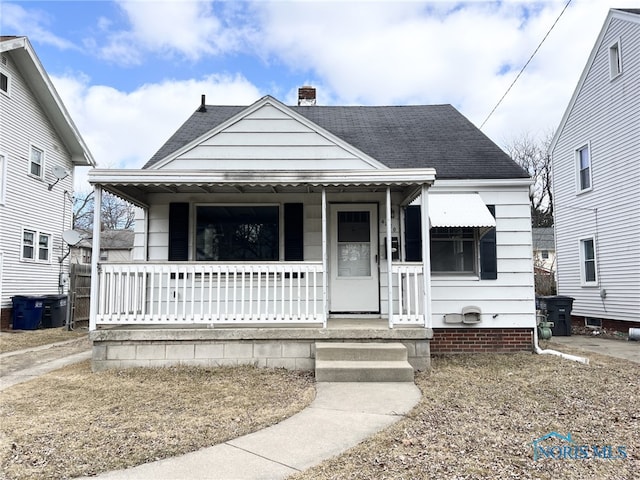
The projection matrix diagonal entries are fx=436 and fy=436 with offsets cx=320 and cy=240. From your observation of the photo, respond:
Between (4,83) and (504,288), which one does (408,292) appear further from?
(4,83)

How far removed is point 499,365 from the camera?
245 inches

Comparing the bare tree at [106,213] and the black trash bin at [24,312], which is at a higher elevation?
the bare tree at [106,213]

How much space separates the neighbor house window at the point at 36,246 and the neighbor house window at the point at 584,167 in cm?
1644

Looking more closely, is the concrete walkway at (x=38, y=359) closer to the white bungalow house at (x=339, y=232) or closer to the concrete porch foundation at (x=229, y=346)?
the concrete porch foundation at (x=229, y=346)

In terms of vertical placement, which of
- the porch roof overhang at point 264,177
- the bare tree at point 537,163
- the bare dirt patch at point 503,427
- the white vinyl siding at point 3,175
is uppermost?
the bare tree at point 537,163

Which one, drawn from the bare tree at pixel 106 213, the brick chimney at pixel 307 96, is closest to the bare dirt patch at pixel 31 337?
the brick chimney at pixel 307 96

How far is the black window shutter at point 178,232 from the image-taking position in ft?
23.2

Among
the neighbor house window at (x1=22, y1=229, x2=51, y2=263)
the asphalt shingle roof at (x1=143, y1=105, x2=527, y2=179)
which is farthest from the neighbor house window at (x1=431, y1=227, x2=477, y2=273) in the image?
the neighbor house window at (x1=22, y1=229, x2=51, y2=263)

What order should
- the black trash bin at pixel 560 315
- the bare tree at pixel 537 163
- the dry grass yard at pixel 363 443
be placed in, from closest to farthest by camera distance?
the dry grass yard at pixel 363 443, the black trash bin at pixel 560 315, the bare tree at pixel 537 163

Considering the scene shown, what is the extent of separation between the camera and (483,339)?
7152 millimetres

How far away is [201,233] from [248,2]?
504 cm

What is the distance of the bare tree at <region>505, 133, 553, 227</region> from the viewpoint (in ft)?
94.9

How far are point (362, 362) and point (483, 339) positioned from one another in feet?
9.22

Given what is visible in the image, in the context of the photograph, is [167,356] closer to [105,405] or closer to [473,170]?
[105,405]
